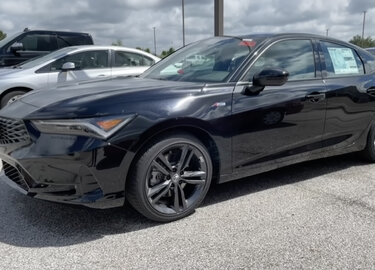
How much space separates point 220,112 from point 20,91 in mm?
4997

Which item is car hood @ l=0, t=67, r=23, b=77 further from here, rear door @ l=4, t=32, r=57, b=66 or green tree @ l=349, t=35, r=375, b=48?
green tree @ l=349, t=35, r=375, b=48

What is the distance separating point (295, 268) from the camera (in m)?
2.41

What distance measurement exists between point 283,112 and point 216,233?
4.23 ft

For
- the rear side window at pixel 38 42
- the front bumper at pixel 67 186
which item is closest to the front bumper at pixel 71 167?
the front bumper at pixel 67 186

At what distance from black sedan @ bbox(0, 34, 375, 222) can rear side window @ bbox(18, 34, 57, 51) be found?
6104 mm

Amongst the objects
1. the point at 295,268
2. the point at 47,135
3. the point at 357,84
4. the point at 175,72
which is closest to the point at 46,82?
the point at 175,72

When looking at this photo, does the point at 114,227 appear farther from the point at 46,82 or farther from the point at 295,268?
the point at 46,82

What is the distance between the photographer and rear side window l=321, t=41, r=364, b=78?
13.3 ft

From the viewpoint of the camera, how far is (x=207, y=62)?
12.0ft

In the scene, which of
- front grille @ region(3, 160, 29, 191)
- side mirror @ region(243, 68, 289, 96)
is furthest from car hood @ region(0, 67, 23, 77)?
side mirror @ region(243, 68, 289, 96)

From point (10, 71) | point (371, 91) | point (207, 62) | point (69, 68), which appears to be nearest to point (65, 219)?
point (207, 62)

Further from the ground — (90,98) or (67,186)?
(90,98)

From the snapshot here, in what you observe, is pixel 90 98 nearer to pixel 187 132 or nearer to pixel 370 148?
pixel 187 132

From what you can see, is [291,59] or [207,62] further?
[291,59]
